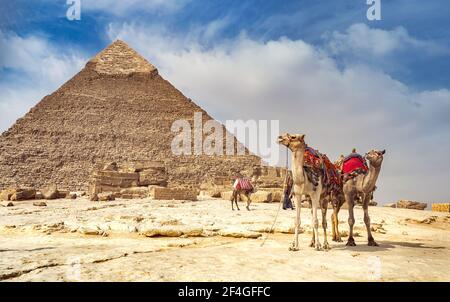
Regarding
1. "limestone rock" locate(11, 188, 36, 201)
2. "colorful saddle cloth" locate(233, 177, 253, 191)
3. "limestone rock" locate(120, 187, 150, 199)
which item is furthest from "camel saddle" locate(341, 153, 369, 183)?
"limestone rock" locate(11, 188, 36, 201)

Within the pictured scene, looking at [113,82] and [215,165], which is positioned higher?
[113,82]

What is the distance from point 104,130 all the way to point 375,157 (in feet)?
364

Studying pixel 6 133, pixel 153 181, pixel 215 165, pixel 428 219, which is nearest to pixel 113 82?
pixel 6 133

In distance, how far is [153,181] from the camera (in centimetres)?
2531

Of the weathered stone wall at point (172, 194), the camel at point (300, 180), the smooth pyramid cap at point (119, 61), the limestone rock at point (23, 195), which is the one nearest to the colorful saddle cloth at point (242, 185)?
the weathered stone wall at point (172, 194)

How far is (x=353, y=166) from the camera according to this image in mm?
5973

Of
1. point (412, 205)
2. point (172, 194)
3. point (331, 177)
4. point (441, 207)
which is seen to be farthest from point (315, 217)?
point (412, 205)

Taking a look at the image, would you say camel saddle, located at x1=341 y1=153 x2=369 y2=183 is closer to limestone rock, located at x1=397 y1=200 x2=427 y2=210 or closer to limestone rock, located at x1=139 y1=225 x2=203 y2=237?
limestone rock, located at x1=139 y1=225 x2=203 y2=237

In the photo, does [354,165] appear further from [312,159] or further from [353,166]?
[312,159]

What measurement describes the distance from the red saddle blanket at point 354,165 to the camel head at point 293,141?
3.20ft

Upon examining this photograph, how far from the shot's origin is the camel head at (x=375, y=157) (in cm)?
570

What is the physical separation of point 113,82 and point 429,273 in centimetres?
11904

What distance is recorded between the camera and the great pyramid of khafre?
3905 inches
